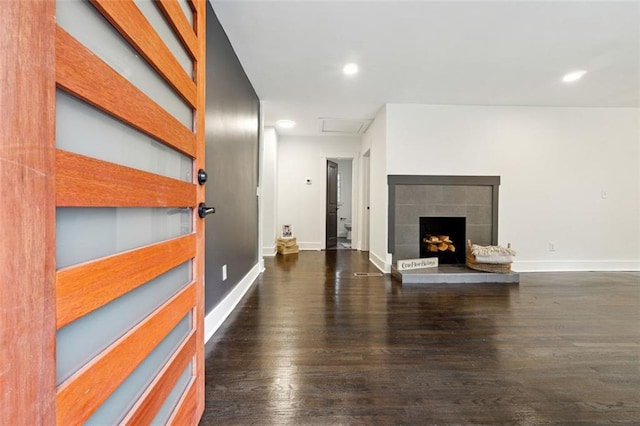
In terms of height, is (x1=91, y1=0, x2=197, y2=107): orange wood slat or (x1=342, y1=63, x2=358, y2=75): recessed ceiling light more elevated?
(x1=342, y1=63, x2=358, y2=75): recessed ceiling light

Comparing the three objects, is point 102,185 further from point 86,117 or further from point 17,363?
point 17,363

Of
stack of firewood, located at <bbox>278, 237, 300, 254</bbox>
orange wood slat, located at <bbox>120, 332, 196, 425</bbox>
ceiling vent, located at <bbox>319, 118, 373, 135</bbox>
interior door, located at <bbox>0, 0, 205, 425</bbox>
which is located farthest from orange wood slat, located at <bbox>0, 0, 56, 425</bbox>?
stack of firewood, located at <bbox>278, 237, 300, 254</bbox>

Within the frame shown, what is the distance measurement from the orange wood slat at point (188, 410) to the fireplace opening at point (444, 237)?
11.0 feet

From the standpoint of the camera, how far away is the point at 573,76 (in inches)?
113

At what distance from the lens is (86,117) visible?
59 centimetres

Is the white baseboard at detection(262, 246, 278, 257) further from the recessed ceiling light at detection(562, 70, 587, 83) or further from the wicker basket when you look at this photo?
the recessed ceiling light at detection(562, 70, 587, 83)

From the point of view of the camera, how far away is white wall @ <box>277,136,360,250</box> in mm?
5512

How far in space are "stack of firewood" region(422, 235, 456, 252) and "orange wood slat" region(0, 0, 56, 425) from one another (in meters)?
3.85

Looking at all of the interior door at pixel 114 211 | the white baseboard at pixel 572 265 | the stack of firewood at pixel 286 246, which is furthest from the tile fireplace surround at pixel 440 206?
the interior door at pixel 114 211

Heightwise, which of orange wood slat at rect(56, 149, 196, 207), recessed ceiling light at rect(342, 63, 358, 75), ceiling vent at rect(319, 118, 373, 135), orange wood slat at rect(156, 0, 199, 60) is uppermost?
ceiling vent at rect(319, 118, 373, 135)

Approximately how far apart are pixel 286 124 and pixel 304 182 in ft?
4.27

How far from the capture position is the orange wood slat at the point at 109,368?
0.50 metres

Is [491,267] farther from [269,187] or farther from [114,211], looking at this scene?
[114,211]

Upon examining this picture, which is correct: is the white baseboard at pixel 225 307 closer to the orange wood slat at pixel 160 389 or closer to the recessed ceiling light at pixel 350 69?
the orange wood slat at pixel 160 389
